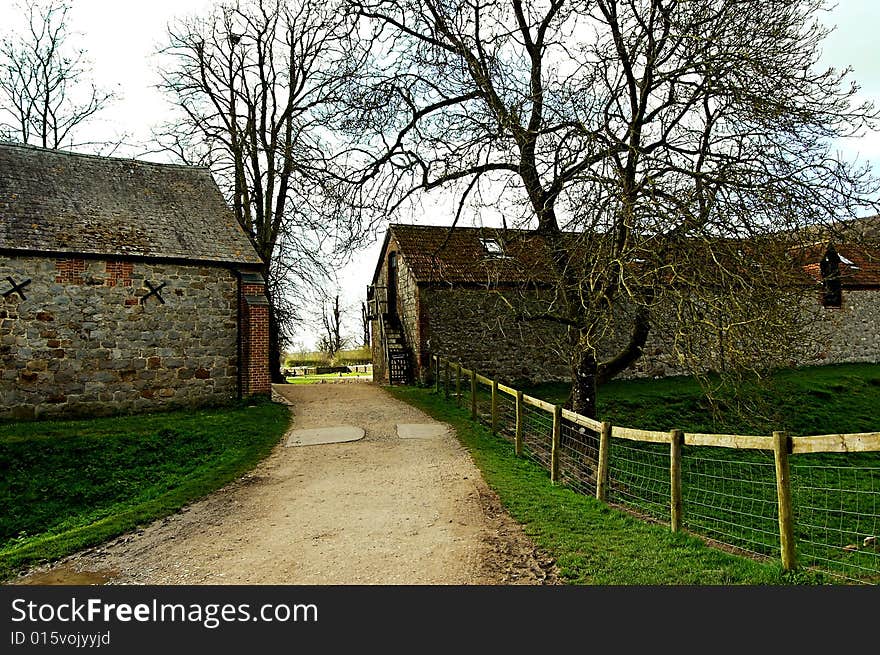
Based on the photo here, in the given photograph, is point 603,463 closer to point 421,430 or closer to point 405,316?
point 421,430

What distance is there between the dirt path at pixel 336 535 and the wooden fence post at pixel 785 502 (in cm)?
184

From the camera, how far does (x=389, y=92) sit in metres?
10.8

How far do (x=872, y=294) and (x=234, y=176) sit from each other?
2464cm

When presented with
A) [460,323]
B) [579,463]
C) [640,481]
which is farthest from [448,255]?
[579,463]

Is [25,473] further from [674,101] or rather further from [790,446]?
[674,101]

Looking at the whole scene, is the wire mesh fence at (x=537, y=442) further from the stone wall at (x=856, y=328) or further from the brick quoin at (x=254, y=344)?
the stone wall at (x=856, y=328)

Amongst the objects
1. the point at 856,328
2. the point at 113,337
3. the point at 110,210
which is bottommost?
the point at 856,328

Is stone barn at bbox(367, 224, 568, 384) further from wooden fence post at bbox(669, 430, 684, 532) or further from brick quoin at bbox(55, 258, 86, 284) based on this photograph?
wooden fence post at bbox(669, 430, 684, 532)

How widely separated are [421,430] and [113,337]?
7.21 metres

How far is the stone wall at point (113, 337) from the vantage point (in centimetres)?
1202

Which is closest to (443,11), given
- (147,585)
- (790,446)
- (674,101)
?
(674,101)

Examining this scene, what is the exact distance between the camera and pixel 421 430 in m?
11.1

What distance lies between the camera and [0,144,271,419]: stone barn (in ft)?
39.8

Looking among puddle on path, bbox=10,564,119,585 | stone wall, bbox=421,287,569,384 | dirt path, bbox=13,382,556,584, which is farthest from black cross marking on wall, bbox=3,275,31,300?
stone wall, bbox=421,287,569,384
